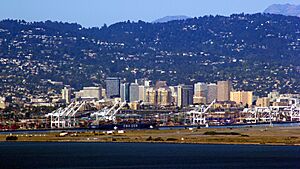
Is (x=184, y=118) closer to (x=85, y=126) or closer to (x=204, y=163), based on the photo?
(x=85, y=126)

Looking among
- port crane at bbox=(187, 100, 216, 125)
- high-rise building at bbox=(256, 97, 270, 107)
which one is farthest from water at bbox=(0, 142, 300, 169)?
high-rise building at bbox=(256, 97, 270, 107)

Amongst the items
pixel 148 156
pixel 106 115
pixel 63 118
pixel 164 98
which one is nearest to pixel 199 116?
pixel 106 115

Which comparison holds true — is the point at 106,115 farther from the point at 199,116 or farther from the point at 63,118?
the point at 199,116

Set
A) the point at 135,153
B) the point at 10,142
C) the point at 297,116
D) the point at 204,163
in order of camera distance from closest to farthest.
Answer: the point at 204,163 < the point at 135,153 < the point at 10,142 < the point at 297,116

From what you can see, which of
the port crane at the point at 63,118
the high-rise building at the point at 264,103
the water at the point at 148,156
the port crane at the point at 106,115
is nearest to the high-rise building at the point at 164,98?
the high-rise building at the point at 264,103

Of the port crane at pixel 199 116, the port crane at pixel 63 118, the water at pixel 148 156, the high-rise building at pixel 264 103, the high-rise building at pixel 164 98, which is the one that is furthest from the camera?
the high-rise building at pixel 164 98

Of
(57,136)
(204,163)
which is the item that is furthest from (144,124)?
(204,163)

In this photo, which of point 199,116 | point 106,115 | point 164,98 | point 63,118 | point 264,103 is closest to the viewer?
point 63,118

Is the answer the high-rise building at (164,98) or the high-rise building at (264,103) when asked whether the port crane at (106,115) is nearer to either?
the high-rise building at (164,98)
